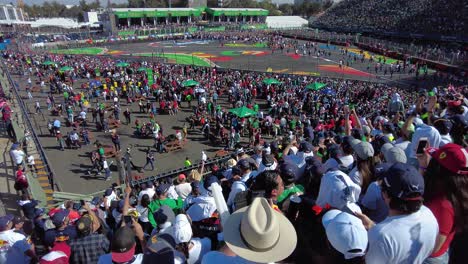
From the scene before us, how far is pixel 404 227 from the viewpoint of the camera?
2490 millimetres

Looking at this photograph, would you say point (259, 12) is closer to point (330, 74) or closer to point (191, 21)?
point (191, 21)

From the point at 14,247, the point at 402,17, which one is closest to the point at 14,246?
the point at 14,247

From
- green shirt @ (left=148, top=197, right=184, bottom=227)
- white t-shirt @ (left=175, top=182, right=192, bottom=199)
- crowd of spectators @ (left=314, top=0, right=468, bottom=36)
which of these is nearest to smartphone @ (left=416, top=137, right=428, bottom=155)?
green shirt @ (left=148, top=197, right=184, bottom=227)

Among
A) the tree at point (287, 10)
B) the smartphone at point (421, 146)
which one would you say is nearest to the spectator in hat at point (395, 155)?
the smartphone at point (421, 146)

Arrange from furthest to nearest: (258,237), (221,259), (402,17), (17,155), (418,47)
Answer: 1. (402,17)
2. (418,47)
3. (17,155)
4. (221,259)
5. (258,237)

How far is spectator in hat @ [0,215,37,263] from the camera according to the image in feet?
14.3

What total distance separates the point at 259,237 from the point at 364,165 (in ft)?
9.04

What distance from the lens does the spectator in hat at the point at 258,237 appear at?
2.27m

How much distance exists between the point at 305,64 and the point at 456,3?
33.1 meters

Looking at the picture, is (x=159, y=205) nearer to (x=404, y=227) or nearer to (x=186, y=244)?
(x=186, y=244)

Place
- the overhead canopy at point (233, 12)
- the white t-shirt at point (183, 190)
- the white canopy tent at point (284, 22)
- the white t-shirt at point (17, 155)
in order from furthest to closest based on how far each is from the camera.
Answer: the overhead canopy at point (233, 12), the white canopy tent at point (284, 22), the white t-shirt at point (17, 155), the white t-shirt at point (183, 190)

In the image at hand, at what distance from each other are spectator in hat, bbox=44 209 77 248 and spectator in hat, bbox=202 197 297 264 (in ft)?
8.57

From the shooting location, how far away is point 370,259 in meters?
2.52

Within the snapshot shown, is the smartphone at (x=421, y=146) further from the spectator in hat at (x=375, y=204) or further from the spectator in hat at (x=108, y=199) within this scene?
the spectator in hat at (x=108, y=199)
